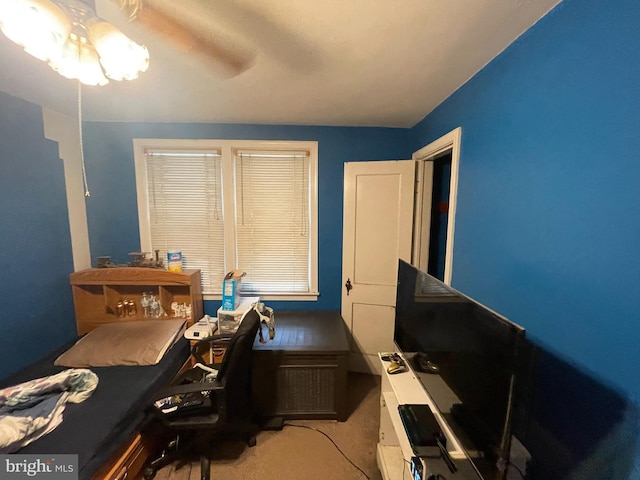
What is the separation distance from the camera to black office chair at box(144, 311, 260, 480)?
153 cm

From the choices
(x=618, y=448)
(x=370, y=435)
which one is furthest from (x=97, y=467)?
(x=618, y=448)

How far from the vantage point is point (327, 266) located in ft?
8.84

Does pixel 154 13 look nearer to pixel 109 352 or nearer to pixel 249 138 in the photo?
pixel 249 138

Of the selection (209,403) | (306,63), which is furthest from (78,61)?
(209,403)

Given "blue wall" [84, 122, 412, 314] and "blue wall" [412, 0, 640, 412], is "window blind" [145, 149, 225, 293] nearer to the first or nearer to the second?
"blue wall" [84, 122, 412, 314]

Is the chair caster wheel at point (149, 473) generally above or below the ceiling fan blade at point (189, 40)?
below

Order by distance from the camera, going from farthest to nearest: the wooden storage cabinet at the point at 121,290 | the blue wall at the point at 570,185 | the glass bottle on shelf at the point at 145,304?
1. the glass bottle on shelf at the point at 145,304
2. the wooden storage cabinet at the point at 121,290
3. the blue wall at the point at 570,185

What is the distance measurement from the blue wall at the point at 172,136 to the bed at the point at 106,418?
3.69 ft

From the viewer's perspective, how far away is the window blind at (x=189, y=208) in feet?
8.41

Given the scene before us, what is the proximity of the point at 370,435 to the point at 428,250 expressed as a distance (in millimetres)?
1579

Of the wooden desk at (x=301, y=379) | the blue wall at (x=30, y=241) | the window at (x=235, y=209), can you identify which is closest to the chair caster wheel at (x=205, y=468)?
the wooden desk at (x=301, y=379)

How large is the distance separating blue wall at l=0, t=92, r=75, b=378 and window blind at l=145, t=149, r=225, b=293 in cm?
68

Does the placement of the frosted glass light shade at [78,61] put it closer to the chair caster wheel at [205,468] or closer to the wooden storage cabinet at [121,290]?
the wooden storage cabinet at [121,290]

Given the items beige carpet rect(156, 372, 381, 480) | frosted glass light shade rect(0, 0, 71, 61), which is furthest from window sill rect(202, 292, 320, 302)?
frosted glass light shade rect(0, 0, 71, 61)
